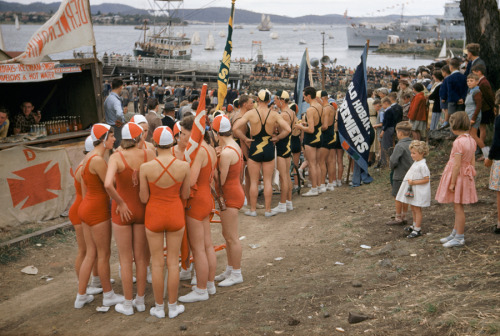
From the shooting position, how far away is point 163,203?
5.11 meters

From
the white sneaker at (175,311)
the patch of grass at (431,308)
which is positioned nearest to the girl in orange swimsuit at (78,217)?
the white sneaker at (175,311)

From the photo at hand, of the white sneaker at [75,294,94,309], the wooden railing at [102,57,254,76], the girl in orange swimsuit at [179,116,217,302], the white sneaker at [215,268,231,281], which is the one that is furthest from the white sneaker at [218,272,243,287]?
the wooden railing at [102,57,254,76]

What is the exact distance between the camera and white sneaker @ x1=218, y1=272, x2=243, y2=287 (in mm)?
6195

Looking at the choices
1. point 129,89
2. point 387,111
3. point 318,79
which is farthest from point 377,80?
point 387,111

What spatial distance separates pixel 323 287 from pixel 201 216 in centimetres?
162

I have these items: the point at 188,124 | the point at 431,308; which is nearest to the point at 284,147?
the point at 188,124

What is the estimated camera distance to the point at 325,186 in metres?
11.0

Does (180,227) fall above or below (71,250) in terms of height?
above

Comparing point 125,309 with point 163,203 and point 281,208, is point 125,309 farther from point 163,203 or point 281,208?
point 281,208

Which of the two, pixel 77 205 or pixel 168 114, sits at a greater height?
pixel 168 114

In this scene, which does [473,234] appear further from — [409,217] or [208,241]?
[208,241]

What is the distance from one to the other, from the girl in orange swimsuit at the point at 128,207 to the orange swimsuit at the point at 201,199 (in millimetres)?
541

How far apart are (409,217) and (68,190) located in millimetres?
6368

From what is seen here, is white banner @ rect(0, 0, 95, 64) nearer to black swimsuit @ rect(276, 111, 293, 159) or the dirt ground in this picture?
the dirt ground
